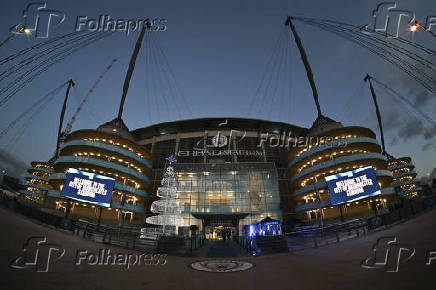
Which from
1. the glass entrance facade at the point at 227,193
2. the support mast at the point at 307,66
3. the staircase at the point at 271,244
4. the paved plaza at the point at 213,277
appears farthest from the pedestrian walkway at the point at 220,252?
the support mast at the point at 307,66

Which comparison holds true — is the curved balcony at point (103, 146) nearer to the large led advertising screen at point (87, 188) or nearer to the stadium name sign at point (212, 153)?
the large led advertising screen at point (87, 188)

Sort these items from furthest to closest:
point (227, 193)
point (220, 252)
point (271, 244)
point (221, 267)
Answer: point (227, 193) → point (220, 252) → point (271, 244) → point (221, 267)

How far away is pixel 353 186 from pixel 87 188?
42.0m

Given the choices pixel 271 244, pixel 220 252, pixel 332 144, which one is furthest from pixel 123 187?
Result: pixel 332 144

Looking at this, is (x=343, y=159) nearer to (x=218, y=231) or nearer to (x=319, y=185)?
(x=319, y=185)

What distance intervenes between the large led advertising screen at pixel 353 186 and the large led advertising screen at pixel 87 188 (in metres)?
36.4

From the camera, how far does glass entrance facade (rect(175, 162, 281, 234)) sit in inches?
1810

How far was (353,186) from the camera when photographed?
3039 cm

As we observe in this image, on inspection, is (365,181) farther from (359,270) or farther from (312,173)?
(359,270)

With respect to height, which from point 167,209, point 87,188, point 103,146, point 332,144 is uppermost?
point 332,144

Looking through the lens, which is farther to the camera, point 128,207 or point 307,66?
point 307,66

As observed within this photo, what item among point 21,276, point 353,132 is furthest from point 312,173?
point 21,276

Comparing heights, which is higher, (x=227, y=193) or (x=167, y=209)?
(x=227, y=193)

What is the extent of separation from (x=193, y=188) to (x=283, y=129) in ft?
138
